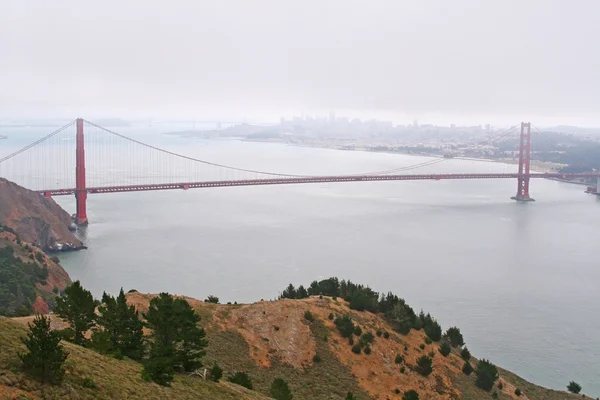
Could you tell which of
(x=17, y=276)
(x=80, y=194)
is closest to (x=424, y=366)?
(x=17, y=276)

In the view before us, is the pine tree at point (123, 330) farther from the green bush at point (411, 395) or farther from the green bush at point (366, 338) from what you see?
the green bush at point (366, 338)

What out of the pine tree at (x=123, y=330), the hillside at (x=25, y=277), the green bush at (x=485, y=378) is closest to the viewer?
the pine tree at (x=123, y=330)

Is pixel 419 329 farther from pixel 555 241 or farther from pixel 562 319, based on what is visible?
pixel 555 241

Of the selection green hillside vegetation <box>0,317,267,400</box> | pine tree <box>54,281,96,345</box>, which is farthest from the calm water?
pine tree <box>54,281,96,345</box>

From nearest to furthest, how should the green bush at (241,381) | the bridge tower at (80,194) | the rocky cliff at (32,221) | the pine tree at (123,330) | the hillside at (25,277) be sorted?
1. the pine tree at (123,330)
2. the green bush at (241,381)
3. the hillside at (25,277)
4. the rocky cliff at (32,221)
5. the bridge tower at (80,194)

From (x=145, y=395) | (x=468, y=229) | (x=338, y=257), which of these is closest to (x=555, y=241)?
(x=468, y=229)

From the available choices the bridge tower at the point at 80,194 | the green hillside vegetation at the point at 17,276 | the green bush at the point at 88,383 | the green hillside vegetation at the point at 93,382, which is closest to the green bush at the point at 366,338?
the green hillside vegetation at the point at 93,382
